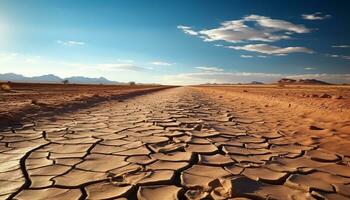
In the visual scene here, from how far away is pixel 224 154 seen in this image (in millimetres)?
3021

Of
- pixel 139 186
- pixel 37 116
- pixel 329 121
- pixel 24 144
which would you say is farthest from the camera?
pixel 37 116

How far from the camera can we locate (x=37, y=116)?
5.83 m

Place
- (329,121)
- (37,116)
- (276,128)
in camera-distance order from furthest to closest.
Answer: (37,116) → (329,121) → (276,128)

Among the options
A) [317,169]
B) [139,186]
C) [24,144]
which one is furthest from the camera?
[24,144]

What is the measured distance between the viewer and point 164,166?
2566 millimetres

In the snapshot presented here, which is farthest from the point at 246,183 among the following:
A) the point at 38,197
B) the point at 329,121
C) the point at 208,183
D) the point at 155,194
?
the point at 329,121

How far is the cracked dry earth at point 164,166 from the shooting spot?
6.61ft

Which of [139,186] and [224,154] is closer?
[139,186]

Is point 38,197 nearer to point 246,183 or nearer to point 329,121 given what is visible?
point 246,183

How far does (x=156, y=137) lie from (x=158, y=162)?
110 centimetres

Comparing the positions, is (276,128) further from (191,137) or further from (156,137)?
(156,137)

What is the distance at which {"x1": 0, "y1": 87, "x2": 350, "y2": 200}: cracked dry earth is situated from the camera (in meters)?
2.02

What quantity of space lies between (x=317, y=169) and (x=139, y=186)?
153 cm

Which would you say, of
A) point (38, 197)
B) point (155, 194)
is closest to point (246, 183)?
point (155, 194)
